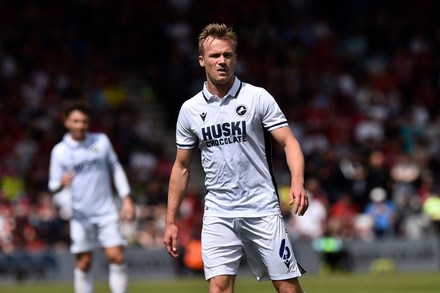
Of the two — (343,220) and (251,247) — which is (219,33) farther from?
(343,220)

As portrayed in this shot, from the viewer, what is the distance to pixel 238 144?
8.09m

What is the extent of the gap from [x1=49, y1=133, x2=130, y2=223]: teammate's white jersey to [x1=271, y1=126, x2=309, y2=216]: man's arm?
15.6 feet

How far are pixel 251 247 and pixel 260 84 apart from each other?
1757 cm

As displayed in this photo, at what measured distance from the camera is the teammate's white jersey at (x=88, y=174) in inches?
493

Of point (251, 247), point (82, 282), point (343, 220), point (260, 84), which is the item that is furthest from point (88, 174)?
point (260, 84)

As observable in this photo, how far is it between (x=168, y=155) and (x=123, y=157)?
1.44 metres

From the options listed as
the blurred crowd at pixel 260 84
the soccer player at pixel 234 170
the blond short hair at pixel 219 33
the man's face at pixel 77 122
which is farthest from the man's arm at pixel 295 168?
the blurred crowd at pixel 260 84

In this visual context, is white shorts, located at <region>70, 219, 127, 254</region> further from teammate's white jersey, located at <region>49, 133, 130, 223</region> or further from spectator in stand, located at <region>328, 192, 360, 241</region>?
spectator in stand, located at <region>328, 192, 360, 241</region>

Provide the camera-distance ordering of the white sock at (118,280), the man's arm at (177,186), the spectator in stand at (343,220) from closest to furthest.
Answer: the man's arm at (177,186)
the white sock at (118,280)
the spectator in stand at (343,220)

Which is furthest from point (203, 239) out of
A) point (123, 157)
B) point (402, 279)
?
point (123, 157)

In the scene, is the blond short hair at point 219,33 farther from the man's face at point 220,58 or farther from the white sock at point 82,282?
the white sock at point 82,282

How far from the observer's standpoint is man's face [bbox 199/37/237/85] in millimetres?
7992

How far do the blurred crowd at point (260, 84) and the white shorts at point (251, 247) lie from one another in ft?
40.3

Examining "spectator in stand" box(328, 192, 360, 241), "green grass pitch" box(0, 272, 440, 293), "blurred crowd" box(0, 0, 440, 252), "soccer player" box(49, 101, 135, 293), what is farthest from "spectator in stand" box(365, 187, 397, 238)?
"soccer player" box(49, 101, 135, 293)
